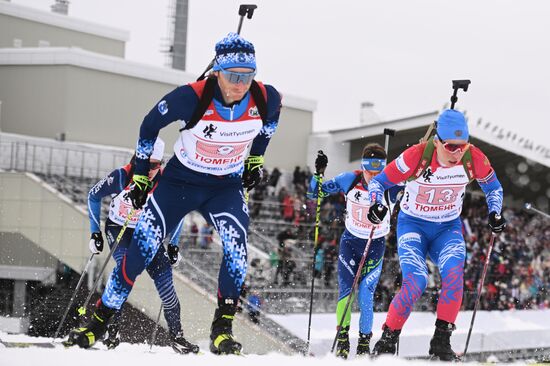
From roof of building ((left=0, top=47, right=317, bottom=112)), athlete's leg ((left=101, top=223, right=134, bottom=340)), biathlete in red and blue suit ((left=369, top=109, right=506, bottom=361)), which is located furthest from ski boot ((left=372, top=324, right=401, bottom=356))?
roof of building ((left=0, top=47, right=317, bottom=112))

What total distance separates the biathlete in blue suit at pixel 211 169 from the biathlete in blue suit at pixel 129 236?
163 centimetres

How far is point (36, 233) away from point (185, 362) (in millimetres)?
14803

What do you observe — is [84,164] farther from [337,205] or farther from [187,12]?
[187,12]

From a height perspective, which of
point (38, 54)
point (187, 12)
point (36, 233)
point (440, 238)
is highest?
point (187, 12)

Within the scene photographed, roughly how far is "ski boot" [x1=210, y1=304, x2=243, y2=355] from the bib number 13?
212 centimetres

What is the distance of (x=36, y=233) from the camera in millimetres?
18188

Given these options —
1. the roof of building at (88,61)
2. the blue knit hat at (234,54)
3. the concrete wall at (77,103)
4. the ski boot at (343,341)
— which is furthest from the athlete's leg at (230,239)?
the roof of building at (88,61)

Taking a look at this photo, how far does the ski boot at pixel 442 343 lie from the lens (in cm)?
639

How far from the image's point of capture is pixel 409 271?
674 cm

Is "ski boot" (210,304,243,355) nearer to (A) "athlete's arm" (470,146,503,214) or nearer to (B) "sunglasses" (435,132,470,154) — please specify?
(B) "sunglasses" (435,132,470,154)

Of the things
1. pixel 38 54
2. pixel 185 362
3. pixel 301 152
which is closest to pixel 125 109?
pixel 38 54

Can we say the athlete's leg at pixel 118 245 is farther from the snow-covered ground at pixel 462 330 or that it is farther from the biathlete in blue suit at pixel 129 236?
the snow-covered ground at pixel 462 330

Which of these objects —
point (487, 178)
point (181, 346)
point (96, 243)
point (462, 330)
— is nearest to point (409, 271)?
point (487, 178)

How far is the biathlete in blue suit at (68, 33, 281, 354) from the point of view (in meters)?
5.42
